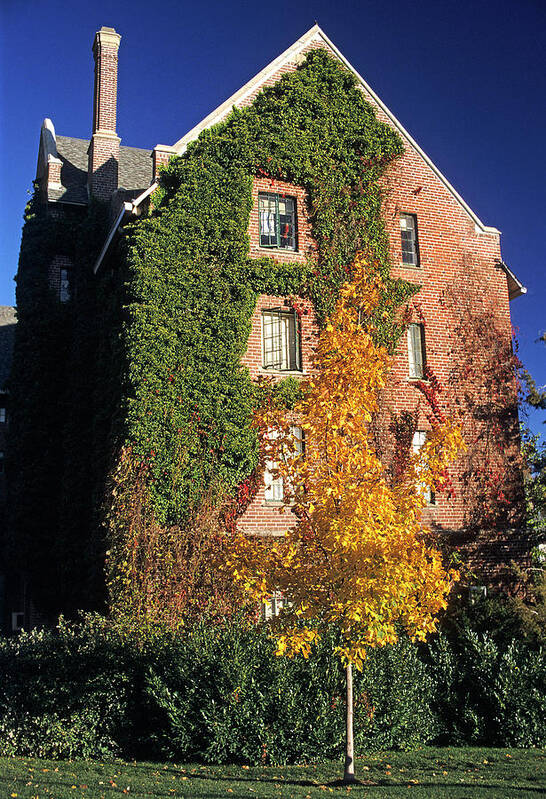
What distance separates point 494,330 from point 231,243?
8.52m

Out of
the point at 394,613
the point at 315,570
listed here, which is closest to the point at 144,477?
the point at 315,570

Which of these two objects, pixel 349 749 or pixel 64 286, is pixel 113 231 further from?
pixel 349 749

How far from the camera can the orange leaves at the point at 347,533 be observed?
1076cm

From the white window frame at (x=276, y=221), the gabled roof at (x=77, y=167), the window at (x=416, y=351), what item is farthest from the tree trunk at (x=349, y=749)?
the gabled roof at (x=77, y=167)

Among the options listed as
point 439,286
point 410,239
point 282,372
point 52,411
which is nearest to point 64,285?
point 52,411

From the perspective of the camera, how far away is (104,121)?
2573 cm

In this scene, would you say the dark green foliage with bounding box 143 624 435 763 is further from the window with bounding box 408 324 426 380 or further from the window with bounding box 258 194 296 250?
the window with bounding box 258 194 296 250

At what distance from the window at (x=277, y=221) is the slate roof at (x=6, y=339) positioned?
16.2 metres

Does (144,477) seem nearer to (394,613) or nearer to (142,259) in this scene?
(142,259)

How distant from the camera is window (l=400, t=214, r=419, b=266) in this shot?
22719 millimetres

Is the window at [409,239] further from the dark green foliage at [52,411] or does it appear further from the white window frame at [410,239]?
the dark green foliage at [52,411]

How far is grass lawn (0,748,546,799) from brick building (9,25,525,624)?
7.24m

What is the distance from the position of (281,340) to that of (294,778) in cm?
1157

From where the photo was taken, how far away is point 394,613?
1115cm
